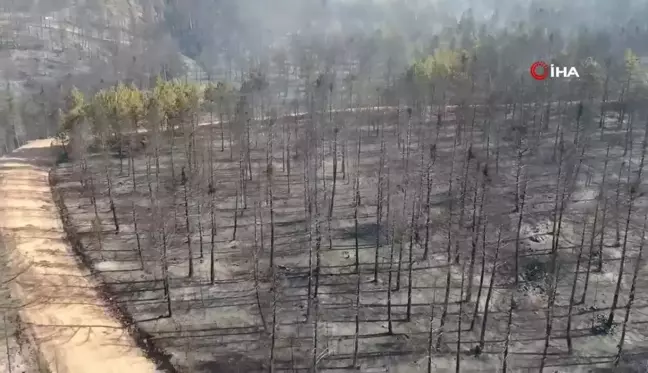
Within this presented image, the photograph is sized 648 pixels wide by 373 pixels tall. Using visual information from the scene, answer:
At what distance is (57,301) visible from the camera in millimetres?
27953

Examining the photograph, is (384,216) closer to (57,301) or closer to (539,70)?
(57,301)

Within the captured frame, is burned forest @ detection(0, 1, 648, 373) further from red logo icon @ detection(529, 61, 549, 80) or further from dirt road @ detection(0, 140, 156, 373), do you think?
dirt road @ detection(0, 140, 156, 373)

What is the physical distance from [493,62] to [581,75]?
30.3ft

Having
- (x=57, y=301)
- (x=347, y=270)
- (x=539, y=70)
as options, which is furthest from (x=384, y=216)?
(x=539, y=70)

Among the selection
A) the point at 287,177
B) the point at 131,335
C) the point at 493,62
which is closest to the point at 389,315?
the point at 131,335

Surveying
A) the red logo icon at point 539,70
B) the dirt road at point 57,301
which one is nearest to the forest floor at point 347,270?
the dirt road at point 57,301

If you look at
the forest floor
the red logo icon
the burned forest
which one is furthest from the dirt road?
the red logo icon

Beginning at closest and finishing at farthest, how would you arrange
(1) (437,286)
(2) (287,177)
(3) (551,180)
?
(1) (437,286) < (3) (551,180) < (2) (287,177)

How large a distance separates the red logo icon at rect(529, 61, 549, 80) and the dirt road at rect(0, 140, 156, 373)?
144 feet

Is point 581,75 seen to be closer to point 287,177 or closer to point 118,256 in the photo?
point 287,177

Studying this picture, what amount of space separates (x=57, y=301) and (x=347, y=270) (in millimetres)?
13752

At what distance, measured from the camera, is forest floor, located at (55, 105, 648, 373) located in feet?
79.5

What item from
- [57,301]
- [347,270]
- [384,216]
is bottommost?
[57,301]

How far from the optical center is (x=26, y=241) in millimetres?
33625
